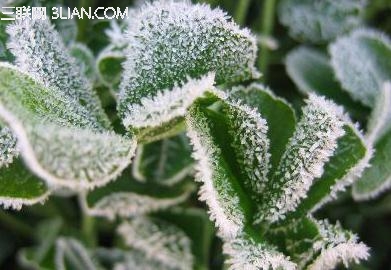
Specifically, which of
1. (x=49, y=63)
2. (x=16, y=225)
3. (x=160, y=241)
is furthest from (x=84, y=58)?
(x=16, y=225)

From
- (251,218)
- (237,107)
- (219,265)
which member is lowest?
(219,265)

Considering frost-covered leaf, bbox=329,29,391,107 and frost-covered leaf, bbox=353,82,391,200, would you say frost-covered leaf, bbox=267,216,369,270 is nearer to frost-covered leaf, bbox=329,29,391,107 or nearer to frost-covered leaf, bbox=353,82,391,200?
frost-covered leaf, bbox=353,82,391,200

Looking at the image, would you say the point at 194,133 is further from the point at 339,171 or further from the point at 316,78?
the point at 316,78

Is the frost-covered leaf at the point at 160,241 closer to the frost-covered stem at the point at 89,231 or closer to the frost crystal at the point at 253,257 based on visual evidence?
the frost-covered stem at the point at 89,231

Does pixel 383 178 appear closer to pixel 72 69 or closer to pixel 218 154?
pixel 218 154

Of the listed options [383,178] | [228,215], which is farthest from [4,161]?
[383,178]
